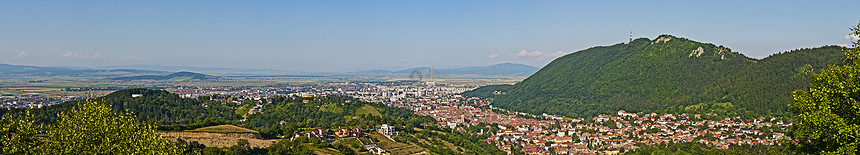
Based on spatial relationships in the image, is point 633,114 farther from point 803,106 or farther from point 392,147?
point 803,106

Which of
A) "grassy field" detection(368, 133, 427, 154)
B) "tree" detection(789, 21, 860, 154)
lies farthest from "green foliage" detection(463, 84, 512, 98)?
"tree" detection(789, 21, 860, 154)

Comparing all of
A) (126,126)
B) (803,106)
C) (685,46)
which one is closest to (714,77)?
(685,46)

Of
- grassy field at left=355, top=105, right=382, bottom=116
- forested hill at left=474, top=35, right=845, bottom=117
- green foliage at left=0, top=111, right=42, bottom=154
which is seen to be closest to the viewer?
green foliage at left=0, top=111, right=42, bottom=154

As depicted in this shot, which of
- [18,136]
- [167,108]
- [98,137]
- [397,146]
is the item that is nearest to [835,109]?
[98,137]

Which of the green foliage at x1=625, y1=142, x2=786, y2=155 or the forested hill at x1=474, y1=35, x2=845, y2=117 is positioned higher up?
the forested hill at x1=474, y1=35, x2=845, y2=117

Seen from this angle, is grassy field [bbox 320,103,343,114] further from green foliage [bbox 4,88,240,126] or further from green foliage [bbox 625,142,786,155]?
green foliage [bbox 625,142,786,155]

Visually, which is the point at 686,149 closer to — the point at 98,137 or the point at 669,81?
the point at 98,137
